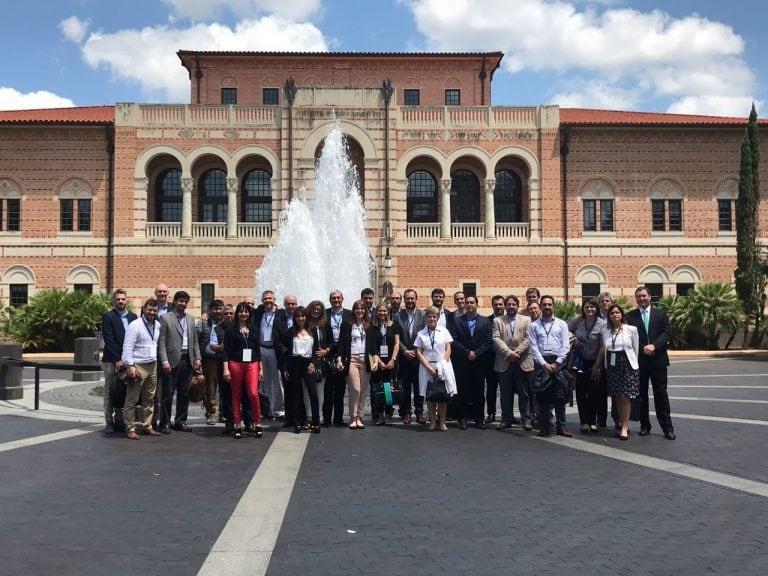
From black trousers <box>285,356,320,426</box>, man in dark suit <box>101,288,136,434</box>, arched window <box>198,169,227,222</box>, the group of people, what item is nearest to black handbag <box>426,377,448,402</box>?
the group of people

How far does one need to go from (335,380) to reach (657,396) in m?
4.87

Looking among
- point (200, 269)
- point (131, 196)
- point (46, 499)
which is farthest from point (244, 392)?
point (131, 196)

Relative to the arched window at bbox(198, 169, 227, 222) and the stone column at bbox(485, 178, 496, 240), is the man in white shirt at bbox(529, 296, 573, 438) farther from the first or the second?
the arched window at bbox(198, 169, 227, 222)

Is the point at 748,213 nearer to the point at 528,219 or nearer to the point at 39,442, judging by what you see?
the point at 528,219

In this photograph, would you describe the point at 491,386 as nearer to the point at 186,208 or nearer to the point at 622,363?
the point at 622,363

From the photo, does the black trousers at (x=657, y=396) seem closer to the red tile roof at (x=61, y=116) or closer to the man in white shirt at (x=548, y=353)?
the man in white shirt at (x=548, y=353)

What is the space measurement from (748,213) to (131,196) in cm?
2712

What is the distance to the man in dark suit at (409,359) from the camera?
1066cm

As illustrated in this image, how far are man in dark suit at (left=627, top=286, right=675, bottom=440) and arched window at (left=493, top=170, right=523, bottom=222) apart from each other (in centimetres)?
2239

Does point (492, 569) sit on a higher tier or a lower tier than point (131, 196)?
lower

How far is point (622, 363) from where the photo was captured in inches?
367

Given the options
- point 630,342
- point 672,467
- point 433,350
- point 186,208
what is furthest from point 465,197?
point 672,467

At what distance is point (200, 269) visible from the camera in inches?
1148

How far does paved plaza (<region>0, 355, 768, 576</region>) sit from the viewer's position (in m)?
4.62
